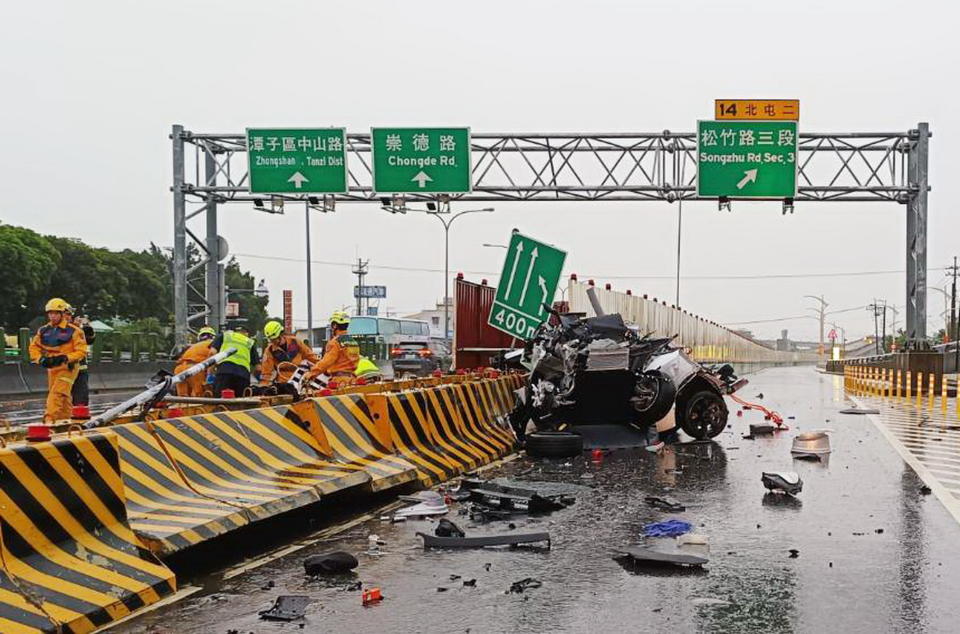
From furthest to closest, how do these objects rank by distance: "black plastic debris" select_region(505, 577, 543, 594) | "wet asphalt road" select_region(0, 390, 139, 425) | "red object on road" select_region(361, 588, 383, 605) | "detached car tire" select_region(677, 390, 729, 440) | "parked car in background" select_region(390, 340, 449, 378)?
"parked car in background" select_region(390, 340, 449, 378) → "wet asphalt road" select_region(0, 390, 139, 425) → "detached car tire" select_region(677, 390, 729, 440) → "black plastic debris" select_region(505, 577, 543, 594) → "red object on road" select_region(361, 588, 383, 605)

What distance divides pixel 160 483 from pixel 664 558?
3562mm

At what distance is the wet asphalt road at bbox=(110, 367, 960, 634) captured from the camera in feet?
16.8

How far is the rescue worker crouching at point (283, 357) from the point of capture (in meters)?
12.6

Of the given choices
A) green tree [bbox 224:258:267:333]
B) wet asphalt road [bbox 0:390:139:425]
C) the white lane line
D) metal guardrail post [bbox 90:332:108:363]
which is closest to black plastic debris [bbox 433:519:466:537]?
the white lane line

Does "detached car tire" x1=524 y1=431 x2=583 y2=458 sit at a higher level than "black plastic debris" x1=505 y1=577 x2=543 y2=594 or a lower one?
lower

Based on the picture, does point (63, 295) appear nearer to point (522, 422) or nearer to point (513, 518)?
point (522, 422)

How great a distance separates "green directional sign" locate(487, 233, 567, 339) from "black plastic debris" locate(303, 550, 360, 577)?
33.6 ft

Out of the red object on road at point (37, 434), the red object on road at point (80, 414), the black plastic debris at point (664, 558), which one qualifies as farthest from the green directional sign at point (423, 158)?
the red object on road at point (37, 434)

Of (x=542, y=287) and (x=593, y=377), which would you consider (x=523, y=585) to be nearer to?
(x=593, y=377)

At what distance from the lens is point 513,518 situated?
7895 millimetres

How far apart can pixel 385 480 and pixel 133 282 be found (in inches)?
2723

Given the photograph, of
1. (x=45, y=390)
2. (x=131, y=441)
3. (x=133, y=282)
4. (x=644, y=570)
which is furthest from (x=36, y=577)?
(x=133, y=282)

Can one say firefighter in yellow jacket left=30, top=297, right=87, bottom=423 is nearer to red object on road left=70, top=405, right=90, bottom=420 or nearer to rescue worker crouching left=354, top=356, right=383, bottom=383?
rescue worker crouching left=354, top=356, right=383, bottom=383

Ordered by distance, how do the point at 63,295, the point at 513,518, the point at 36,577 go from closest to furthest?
the point at 36,577, the point at 513,518, the point at 63,295
